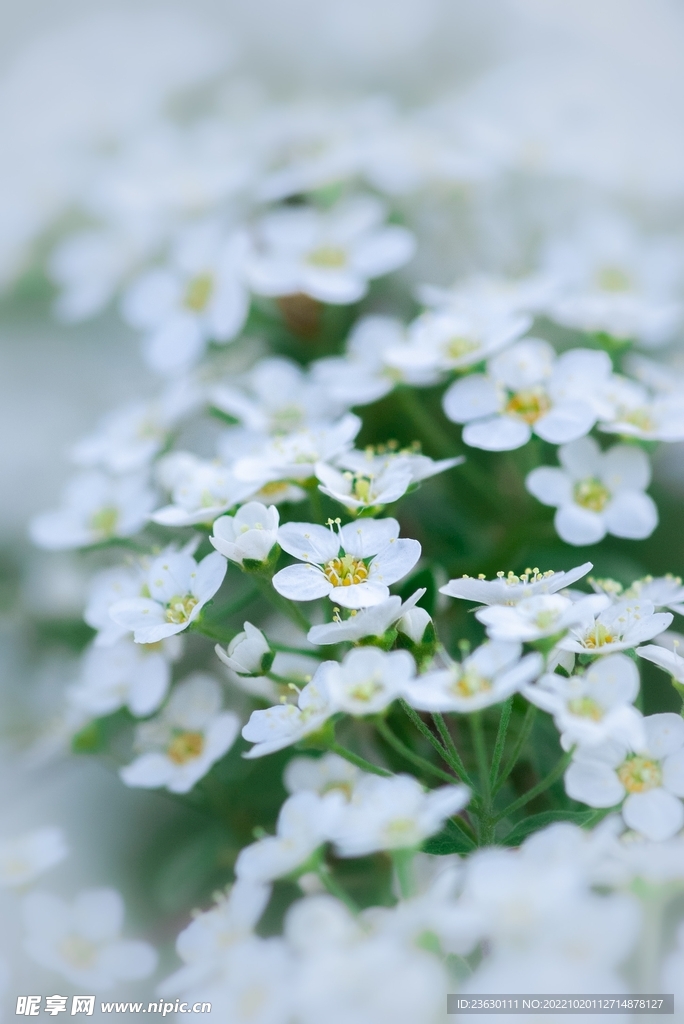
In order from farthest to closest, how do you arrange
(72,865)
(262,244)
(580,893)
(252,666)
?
(262,244) < (72,865) < (252,666) < (580,893)

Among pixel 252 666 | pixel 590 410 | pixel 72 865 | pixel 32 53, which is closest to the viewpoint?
pixel 252 666

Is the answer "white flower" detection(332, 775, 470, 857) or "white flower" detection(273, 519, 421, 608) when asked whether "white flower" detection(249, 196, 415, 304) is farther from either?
"white flower" detection(332, 775, 470, 857)

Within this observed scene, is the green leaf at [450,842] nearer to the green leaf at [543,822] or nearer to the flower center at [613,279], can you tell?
the green leaf at [543,822]

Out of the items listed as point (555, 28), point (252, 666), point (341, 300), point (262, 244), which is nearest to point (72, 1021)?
point (252, 666)

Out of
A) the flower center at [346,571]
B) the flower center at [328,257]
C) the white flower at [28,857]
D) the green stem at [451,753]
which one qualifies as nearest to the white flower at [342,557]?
the flower center at [346,571]

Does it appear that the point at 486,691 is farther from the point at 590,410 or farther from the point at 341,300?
the point at 341,300

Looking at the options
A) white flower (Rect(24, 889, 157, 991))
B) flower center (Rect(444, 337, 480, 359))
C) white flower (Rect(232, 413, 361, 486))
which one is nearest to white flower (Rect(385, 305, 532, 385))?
flower center (Rect(444, 337, 480, 359))
